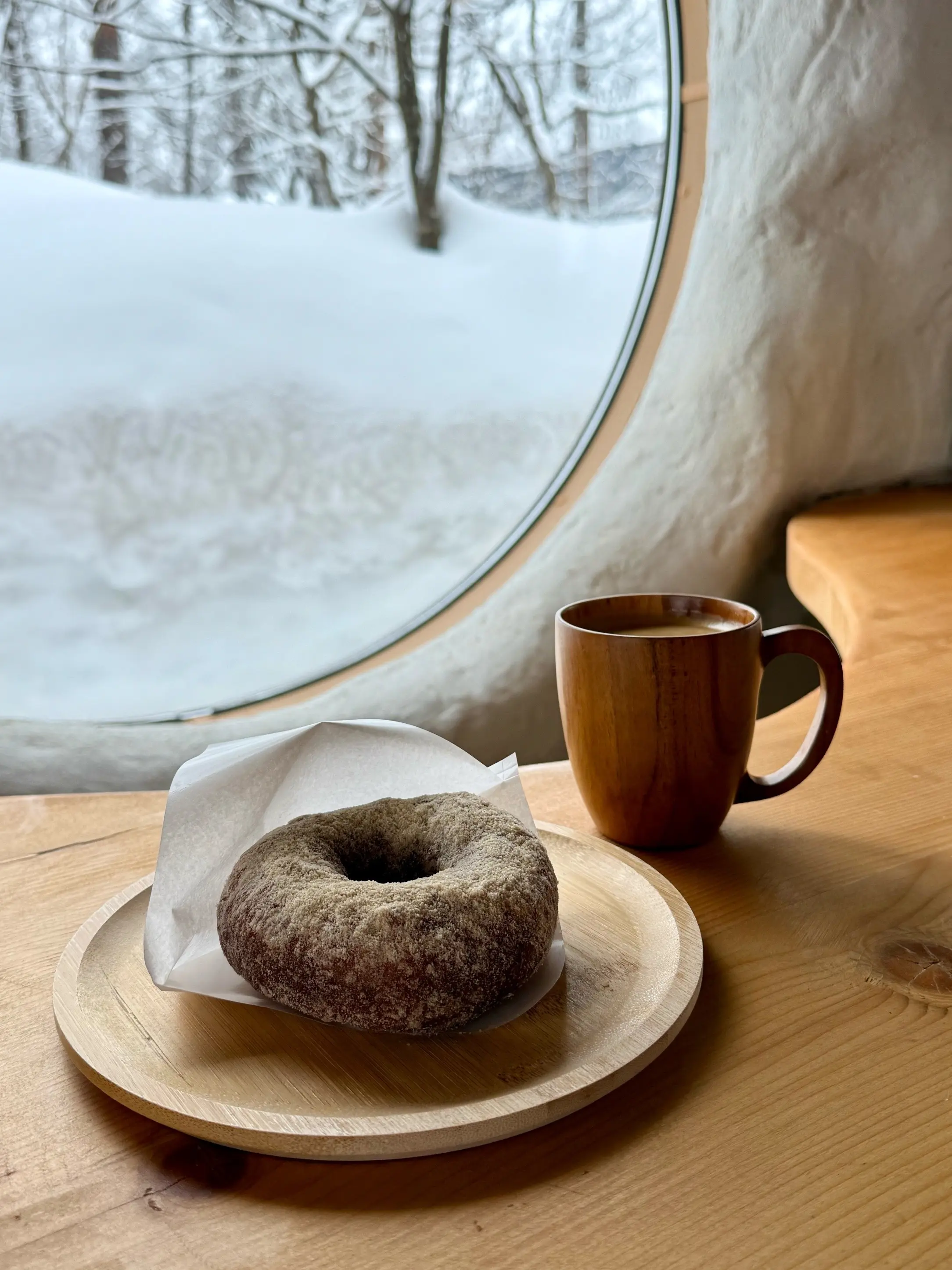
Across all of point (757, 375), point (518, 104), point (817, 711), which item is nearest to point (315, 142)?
point (518, 104)

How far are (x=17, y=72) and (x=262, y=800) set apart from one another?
2483mm

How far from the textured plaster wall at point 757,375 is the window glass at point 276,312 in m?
0.81

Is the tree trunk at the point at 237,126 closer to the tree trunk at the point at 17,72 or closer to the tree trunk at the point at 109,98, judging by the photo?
the tree trunk at the point at 109,98

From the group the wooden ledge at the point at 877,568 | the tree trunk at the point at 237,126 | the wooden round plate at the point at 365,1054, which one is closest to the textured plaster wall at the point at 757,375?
the wooden ledge at the point at 877,568

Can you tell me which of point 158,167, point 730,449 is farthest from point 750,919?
point 158,167

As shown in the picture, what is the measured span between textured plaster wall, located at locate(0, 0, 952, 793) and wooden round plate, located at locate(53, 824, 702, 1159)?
1.03 meters

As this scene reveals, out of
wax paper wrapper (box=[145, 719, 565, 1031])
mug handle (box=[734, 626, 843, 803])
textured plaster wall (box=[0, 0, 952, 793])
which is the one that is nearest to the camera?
wax paper wrapper (box=[145, 719, 565, 1031])

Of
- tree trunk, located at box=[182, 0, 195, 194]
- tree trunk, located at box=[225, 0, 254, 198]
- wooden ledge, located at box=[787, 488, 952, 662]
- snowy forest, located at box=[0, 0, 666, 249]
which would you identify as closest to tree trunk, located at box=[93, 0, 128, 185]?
snowy forest, located at box=[0, 0, 666, 249]

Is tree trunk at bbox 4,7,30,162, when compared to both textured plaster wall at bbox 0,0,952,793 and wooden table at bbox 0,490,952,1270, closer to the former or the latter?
textured plaster wall at bbox 0,0,952,793

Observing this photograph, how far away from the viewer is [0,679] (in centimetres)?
306

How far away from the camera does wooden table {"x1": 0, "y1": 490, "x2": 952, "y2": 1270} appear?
0.93ft

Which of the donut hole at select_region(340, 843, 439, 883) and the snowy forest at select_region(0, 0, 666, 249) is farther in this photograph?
the snowy forest at select_region(0, 0, 666, 249)

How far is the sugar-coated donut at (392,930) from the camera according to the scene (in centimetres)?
35

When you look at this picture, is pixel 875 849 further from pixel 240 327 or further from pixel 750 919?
pixel 240 327
